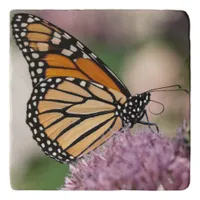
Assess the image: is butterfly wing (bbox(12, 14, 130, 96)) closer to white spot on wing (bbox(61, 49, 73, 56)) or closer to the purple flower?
white spot on wing (bbox(61, 49, 73, 56))

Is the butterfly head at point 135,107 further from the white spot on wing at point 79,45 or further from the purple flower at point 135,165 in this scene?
the white spot on wing at point 79,45

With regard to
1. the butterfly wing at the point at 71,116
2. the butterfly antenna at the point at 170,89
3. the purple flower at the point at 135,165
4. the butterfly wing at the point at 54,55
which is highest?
the butterfly wing at the point at 54,55

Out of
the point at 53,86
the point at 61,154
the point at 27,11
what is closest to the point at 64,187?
the point at 61,154

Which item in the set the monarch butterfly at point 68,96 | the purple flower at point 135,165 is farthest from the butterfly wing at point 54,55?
the purple flower at point 135,165

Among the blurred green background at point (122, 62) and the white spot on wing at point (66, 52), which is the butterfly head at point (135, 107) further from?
the white spot on wing at point (66, 52)

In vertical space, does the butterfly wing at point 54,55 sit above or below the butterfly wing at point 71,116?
above

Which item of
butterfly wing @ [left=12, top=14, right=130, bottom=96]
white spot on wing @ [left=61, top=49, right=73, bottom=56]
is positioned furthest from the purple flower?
white spot on wing @ [left=61, top=49, right=73, bottom=56]
